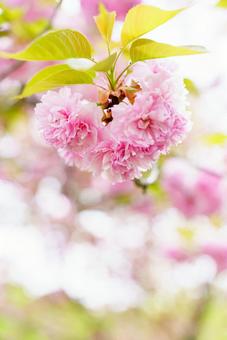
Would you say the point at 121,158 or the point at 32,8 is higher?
the point at 32,8

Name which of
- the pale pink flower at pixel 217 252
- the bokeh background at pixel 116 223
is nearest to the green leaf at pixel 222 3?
the bokeh background at pixel 116 223

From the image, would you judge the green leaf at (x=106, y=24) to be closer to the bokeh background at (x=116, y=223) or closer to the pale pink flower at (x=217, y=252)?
the bokeh background at (x=116, y=223)

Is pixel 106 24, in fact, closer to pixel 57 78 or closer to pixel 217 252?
pixel 57 78

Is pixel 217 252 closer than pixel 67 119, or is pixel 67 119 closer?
pixel 67 119

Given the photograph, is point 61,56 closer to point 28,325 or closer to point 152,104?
point 152,104

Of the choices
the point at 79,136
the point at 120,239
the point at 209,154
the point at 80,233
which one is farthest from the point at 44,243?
the point at 79,136

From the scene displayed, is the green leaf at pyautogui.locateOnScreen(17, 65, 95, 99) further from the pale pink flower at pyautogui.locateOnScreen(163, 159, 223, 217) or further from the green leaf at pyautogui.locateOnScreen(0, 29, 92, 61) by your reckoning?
the pale pink flower at pyautogui.locateOnScreen(163, 159, 223, 217)

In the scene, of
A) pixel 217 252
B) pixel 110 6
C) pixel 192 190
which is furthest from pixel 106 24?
pixel 217 252
